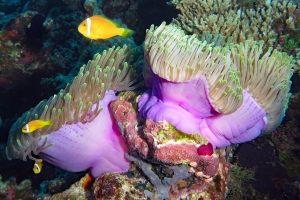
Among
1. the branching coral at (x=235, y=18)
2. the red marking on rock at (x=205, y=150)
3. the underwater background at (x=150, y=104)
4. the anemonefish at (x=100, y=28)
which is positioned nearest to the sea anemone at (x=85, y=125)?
the underwater background at (x=150, y=104)

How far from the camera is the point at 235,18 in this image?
3867 mm

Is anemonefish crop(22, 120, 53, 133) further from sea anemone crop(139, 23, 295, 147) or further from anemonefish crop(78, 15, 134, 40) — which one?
anemonefish crop(78, 15, 134, 40)

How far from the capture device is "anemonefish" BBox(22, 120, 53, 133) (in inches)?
95.3

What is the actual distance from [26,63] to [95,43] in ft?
5.11

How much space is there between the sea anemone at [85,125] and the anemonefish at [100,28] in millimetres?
317

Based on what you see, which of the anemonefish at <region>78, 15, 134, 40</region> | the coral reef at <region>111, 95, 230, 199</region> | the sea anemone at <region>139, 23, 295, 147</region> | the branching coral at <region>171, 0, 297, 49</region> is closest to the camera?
the sea anemone at <region>139, 23, 295, 147</region>

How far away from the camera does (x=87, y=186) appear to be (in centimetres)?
304

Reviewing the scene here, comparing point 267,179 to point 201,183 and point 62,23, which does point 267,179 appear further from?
point 62,23

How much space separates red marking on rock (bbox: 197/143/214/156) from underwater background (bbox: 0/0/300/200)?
1 cm

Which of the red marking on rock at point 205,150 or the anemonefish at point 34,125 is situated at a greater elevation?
the anemonefish at point 34,125

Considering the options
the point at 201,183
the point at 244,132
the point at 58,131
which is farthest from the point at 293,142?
the point at 58,131

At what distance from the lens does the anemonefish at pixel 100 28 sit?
3.13 metres

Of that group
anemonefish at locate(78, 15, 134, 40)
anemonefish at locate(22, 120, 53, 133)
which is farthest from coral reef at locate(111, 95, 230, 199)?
anemonefish at locate(78, 15, 134, 40)

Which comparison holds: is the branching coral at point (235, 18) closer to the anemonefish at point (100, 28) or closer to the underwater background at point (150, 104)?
the underwater background at point (150, 104)
